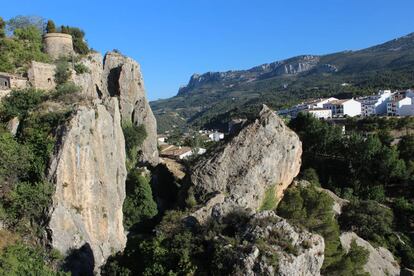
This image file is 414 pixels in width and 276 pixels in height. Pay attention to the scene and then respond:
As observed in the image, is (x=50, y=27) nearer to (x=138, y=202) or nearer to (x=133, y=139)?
(x=133, y=139)

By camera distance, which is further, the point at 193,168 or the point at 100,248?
the point at 193,168

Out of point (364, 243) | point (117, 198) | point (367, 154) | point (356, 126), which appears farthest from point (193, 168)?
point (356, 126)

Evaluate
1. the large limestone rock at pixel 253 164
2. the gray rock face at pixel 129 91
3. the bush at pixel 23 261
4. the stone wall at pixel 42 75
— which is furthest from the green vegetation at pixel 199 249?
the gray rock face at pixel 129 91

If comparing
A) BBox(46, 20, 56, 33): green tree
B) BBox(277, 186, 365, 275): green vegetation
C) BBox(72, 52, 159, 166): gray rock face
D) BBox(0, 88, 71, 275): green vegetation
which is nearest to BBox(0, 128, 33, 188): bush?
BBox(0, 88, 71, 275): green vegetation

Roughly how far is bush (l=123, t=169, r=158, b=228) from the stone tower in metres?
17.1

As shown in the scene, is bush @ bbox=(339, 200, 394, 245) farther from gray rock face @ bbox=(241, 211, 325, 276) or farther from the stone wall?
the stone wall

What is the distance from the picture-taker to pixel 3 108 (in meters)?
32.0

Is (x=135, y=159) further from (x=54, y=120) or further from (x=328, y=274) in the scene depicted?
(x=328, y=274)

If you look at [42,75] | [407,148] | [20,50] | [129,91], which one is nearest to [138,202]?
[42,75]

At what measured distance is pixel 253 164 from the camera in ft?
123

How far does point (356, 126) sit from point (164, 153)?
131ft

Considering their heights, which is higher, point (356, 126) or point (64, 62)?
point (64, 62)

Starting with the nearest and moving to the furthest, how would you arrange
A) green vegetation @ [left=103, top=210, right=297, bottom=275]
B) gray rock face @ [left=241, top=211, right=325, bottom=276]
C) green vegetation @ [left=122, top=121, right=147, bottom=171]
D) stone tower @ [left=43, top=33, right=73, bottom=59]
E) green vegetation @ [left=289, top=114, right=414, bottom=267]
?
gray rock face @ [left=241, top=211, right=325, bottom=276], green vegetation @ [left=103, top=210, right=297, bottom=275], green vegetation @ [left=289, top=114, right=414, bottom=267], stone tower @ [left=43, top=33, right=73, bottom=59], green vegetation @ [left=122, top=121, right=147, bottom=171]

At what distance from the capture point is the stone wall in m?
39.2
